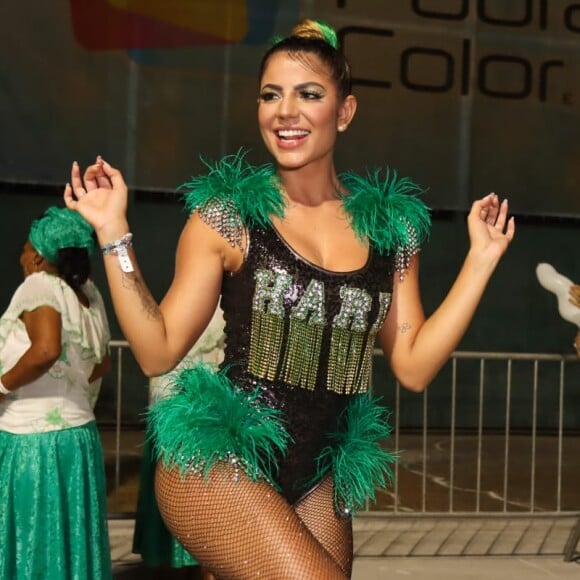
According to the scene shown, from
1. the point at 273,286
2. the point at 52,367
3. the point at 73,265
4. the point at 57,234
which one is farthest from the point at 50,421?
the point at 273,286

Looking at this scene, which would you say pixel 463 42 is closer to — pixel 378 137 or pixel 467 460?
pixel 378 137

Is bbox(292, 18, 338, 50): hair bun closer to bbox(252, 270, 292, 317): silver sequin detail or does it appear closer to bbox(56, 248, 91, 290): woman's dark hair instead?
bbox(252, 270, 292, 317): silver sequin detail

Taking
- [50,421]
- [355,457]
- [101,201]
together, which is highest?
[101,201]

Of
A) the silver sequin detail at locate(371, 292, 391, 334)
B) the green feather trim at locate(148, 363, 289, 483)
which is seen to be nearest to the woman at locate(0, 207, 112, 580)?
the green feather trim at locate(148, 363, 289, 483)

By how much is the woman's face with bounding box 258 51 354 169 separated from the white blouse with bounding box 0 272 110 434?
6.23ft

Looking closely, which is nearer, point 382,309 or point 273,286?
point 273,286

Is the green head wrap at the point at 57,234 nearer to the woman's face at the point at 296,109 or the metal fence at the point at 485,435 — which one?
the woman's face at the point at 296,109

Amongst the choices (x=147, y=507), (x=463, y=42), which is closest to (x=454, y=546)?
(x=147, y=507)

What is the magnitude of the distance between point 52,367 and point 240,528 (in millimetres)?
2122

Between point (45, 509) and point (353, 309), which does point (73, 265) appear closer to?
point (45, 509)

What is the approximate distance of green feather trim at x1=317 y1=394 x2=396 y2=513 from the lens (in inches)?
85.4

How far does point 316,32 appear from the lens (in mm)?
2195

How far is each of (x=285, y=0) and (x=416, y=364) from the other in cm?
865

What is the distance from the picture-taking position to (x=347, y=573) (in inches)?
81.3
